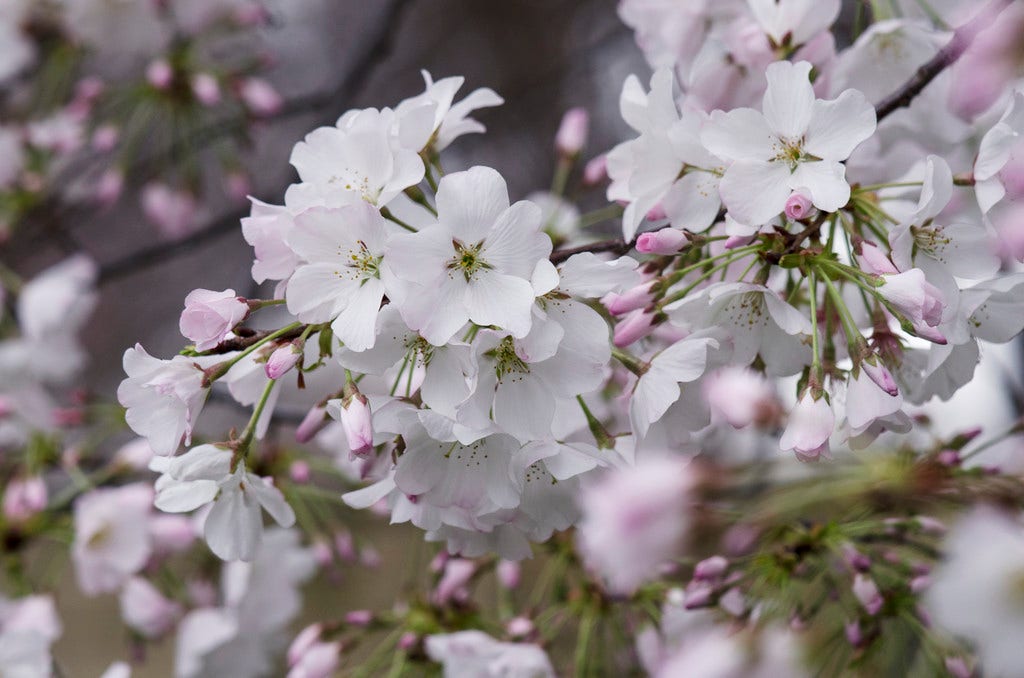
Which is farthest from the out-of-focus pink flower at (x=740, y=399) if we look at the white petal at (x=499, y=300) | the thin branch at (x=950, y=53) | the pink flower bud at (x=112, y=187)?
the pink flower bud at (x=112, y=187)

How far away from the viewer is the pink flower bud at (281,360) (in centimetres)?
48

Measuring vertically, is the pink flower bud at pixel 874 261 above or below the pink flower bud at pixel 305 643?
above

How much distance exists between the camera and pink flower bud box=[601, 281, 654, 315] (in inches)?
20.4

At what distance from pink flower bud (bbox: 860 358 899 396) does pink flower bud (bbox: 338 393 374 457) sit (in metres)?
0.27

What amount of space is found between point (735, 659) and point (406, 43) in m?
2.57

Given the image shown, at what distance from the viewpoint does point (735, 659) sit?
42 cm

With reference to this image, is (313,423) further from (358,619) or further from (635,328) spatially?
(358,619)

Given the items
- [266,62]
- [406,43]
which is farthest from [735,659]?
[406,43]

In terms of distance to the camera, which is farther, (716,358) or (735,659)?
(716,358)

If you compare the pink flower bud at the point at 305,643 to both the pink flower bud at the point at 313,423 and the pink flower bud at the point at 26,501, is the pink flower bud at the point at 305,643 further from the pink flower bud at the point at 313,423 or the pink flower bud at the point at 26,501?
the pink flower bud at the point at 26,501

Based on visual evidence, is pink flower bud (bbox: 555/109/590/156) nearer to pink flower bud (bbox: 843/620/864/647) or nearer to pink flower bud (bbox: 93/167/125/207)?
pink flower bud (bbox: 843/620/864/647)

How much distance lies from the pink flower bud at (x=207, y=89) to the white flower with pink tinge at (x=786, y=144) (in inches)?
39.7

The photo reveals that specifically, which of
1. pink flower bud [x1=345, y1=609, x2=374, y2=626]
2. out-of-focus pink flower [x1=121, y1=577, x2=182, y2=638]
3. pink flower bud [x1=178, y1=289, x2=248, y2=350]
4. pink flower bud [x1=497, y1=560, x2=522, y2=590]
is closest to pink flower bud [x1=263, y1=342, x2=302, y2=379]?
pink flower bud [x1=178, y1=289, x2=248, y2=350]

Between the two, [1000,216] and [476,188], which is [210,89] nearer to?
[476,188]
